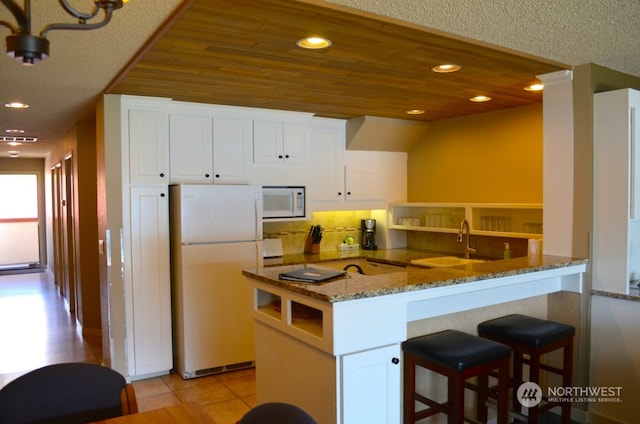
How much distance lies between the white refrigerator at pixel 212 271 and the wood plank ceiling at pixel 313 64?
2.75 feet

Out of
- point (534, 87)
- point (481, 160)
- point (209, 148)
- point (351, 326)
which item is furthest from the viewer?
point (481, 160)

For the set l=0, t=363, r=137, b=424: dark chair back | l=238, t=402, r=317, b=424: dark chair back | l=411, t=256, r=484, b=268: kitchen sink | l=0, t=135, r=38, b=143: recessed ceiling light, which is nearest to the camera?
l=238, t=402, r=317, b=424: dark chair back

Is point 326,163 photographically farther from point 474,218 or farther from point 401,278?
point 401,278

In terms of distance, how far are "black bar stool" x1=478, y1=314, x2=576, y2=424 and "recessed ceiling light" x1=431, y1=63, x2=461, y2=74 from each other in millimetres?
1583

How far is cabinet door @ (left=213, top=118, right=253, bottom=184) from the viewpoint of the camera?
4254 mm

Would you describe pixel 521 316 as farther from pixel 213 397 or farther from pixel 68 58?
pixel 68 58

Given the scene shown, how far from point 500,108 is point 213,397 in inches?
140

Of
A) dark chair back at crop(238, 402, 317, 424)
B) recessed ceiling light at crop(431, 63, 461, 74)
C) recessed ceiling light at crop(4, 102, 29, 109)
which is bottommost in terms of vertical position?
dark chair back at crop(238, 402, 317, 424)

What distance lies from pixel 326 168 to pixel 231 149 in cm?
110

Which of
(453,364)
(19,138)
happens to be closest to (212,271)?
(453,364)

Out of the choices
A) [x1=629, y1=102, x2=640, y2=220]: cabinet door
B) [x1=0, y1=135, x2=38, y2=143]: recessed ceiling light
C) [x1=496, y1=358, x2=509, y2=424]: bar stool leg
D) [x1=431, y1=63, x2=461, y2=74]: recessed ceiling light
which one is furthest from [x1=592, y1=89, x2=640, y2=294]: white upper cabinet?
[x1=0, y1=135, x2=38, y2=143]: recessed ceiling light

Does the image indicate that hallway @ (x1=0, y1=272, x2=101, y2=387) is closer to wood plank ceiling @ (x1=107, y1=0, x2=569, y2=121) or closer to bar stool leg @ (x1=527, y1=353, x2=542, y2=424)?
wood plank ceiling @ (x1=107, y1=0, x2=569, y2=121)

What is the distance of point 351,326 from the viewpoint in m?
2.19

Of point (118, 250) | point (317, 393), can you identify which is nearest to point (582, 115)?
point (317, 393)
